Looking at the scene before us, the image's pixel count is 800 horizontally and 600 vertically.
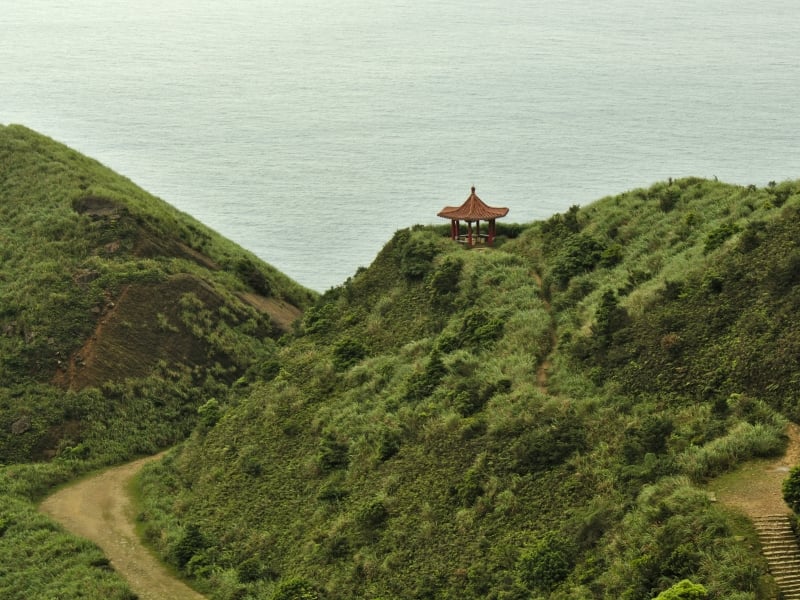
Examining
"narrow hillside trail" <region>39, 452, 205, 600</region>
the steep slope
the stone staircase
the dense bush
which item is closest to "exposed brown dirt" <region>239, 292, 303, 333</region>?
the steep slope

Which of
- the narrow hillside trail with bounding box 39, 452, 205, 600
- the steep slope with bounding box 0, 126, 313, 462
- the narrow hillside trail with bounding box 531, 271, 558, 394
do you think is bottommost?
the narrow hillside trail with bounding box 39, 452, 205, 600

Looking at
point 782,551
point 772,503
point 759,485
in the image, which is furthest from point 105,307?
point 782,551

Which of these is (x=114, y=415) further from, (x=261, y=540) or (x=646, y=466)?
(x=646, y=466)

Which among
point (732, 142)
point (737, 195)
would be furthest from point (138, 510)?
point (732, 142)

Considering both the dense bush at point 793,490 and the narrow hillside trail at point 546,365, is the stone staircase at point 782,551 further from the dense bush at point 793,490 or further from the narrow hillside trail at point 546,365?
the narrow hillside trail at point 546,365

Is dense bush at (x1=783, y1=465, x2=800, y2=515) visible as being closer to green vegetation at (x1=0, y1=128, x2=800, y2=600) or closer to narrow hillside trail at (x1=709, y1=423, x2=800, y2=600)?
narrow hillside trail at (x1=709, y1=423, x2=800, y2=600)

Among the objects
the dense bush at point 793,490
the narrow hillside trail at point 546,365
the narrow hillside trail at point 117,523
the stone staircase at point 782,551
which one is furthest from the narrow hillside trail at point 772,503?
the narrow hillside trail at point 117,523
